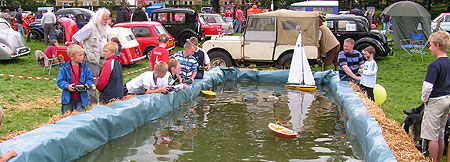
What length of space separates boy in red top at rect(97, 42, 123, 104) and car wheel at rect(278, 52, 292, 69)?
7628mm

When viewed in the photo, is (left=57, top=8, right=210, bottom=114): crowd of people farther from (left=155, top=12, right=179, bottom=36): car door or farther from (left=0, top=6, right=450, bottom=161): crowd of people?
(left=155, top=12, right=179, bottom=36): car door

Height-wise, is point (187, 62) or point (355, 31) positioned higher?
point (355, 31)

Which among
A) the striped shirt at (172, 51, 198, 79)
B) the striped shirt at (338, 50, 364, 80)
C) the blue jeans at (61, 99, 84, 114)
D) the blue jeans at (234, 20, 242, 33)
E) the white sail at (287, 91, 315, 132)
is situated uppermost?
the blue jeans at (234, 20, 242, 33)

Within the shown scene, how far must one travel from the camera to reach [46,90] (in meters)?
11.1

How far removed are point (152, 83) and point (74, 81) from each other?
1.97 metres

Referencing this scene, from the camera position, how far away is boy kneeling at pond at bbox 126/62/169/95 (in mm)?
8266

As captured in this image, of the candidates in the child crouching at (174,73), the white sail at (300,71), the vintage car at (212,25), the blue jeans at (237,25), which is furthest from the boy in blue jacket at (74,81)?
the blue jeans at (237,25)

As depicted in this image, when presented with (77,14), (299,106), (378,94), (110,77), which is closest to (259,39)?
(299,106)

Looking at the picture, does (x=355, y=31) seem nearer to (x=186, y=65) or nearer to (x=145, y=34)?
(x=145, y=34)

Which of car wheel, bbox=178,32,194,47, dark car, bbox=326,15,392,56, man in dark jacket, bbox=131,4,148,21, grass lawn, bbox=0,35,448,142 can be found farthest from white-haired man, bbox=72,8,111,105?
car wheel, bbox=178,32,194,47

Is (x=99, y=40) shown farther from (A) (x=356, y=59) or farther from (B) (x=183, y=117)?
(A) (x=356, y=59)

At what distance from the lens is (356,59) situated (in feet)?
31.3

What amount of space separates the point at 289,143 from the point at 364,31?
38.3 feet

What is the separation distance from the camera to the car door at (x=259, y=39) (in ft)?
47.9
